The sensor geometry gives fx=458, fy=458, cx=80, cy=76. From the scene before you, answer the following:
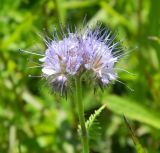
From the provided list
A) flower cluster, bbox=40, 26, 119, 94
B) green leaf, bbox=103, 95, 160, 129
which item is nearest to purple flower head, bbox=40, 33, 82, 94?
flower cluster, bbox=40, 26, 119, 94

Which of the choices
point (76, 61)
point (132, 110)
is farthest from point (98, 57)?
point (132, 110)

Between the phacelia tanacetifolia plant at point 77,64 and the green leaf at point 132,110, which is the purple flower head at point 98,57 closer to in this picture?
the phacelia tanacetifolia plant at point 77,64

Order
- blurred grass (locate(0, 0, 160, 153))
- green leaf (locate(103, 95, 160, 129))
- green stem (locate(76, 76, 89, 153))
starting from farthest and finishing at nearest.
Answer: blurred grass (locate(0, 0, 160, 153)) < green leaf (locate(103, 95, 160, 129)) < green stem (locate(76, 76, 89, 153))

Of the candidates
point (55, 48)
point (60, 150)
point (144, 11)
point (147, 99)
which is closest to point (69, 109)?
point (60, 150)

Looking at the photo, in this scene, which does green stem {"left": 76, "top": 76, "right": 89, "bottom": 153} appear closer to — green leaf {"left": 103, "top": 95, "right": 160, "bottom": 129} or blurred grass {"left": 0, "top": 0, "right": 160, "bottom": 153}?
green leaf {"left": 103, "top": 95, "right": 160, "bottom": 129}

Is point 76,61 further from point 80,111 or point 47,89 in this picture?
point 47,89

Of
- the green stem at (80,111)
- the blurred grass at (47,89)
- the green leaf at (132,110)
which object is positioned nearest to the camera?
the green stem at (80,111)

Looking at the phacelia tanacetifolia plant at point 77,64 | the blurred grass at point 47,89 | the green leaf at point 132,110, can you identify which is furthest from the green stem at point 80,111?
the blurred grass at point 47,89
